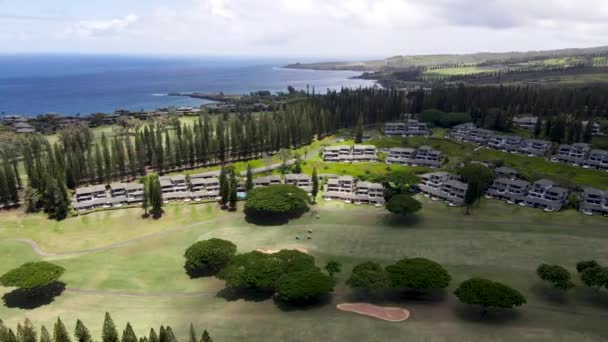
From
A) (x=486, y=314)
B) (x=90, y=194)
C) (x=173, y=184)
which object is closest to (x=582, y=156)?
(x=486, y=314)

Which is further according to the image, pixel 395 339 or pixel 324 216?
pixel 324 216

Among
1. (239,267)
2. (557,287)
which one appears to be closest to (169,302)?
(239,267)

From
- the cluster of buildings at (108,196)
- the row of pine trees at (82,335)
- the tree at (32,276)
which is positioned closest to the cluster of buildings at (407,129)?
the cluster of buildings at (108,196)

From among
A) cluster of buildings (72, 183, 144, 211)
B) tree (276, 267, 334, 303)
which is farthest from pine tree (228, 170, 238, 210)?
tree (276, 267, 334, 303)

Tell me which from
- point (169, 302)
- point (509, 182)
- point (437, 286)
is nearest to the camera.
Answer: point (437, 286)

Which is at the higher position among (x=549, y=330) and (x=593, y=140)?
(x=593, y=140)

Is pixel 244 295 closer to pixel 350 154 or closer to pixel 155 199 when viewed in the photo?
pixel 155 199

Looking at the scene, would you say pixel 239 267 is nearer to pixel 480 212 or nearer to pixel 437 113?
pixel 480 212
